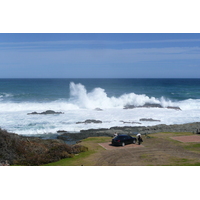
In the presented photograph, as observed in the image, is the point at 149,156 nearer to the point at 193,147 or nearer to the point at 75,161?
the point at 193,147

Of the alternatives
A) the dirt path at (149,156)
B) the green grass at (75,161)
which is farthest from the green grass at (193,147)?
the green grass at (75,161)

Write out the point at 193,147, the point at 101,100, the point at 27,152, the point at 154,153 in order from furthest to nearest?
the point at 101,100 → the point at 193,147 → the point at 154,153 → the point at 27,152

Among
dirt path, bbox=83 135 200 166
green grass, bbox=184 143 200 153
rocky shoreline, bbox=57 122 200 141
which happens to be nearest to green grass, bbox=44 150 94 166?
dirt path, bbox=83 135 200 166

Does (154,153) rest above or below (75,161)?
above

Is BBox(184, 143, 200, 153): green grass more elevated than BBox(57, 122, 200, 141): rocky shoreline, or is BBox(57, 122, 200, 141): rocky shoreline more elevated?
BBox(184, 143, 200, 153): green grass

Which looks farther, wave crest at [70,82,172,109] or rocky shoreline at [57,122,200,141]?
wave crest at [70,82,172,109]

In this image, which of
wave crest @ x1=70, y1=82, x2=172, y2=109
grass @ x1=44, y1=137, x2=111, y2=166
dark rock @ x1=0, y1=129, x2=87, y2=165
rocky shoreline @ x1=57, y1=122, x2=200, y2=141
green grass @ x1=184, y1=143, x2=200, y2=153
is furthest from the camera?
wave crest @ x1=70, y1=82, x2=172, y2=109

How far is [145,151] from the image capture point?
2225 centimetres

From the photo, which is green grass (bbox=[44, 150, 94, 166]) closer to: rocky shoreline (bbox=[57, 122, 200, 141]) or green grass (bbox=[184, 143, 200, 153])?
green grass (bbox=[184, 143, 200, 153])

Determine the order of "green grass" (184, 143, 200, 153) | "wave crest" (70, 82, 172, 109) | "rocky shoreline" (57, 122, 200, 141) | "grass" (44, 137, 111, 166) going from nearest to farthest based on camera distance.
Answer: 1. "grass" (44, 137, 111, 166)
2. "green grass" (184, 143, 200, 153)
3. "rocky shoreline" (57, 122, 200, 141)
4. "wave crest" (70, 82, 172, 109)

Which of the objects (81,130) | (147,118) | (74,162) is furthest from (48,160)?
(147,118)

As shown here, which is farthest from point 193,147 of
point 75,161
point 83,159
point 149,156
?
Answer: point 75,161

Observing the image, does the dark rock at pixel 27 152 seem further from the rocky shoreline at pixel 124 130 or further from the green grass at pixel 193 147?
the green grass at pixel 193 147

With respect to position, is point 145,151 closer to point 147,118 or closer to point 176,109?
point 147,118
